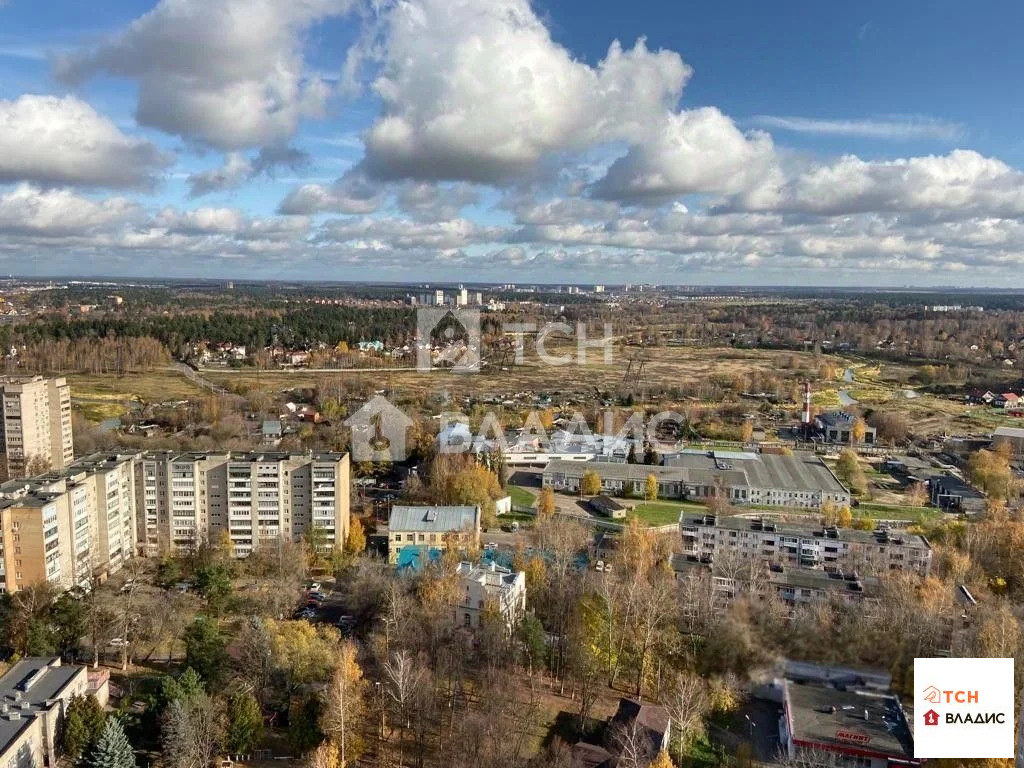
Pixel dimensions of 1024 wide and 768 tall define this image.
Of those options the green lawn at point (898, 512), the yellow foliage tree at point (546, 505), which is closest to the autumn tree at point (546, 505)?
the yellow foliage tree at point (546, 505)

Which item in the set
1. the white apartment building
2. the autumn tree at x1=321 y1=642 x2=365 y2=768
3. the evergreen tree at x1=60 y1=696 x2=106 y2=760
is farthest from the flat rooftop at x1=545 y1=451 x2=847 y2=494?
the evergreen tree at x1=60 y1=696 x2=106 y2=760

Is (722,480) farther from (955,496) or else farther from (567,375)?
(567,375)

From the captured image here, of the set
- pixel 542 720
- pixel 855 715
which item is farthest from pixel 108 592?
pixel 855 715

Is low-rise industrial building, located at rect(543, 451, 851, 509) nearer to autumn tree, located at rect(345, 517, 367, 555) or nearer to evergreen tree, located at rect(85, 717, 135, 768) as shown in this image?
autumn tree, located at rect(345, 517, 367, 555)

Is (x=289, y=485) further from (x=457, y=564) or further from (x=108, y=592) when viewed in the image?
(x=457, y=564)

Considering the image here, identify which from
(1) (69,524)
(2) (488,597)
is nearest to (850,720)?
(2) (488,597)

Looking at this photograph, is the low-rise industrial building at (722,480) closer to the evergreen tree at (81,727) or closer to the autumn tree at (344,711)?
the autumn tree at (344,711)
